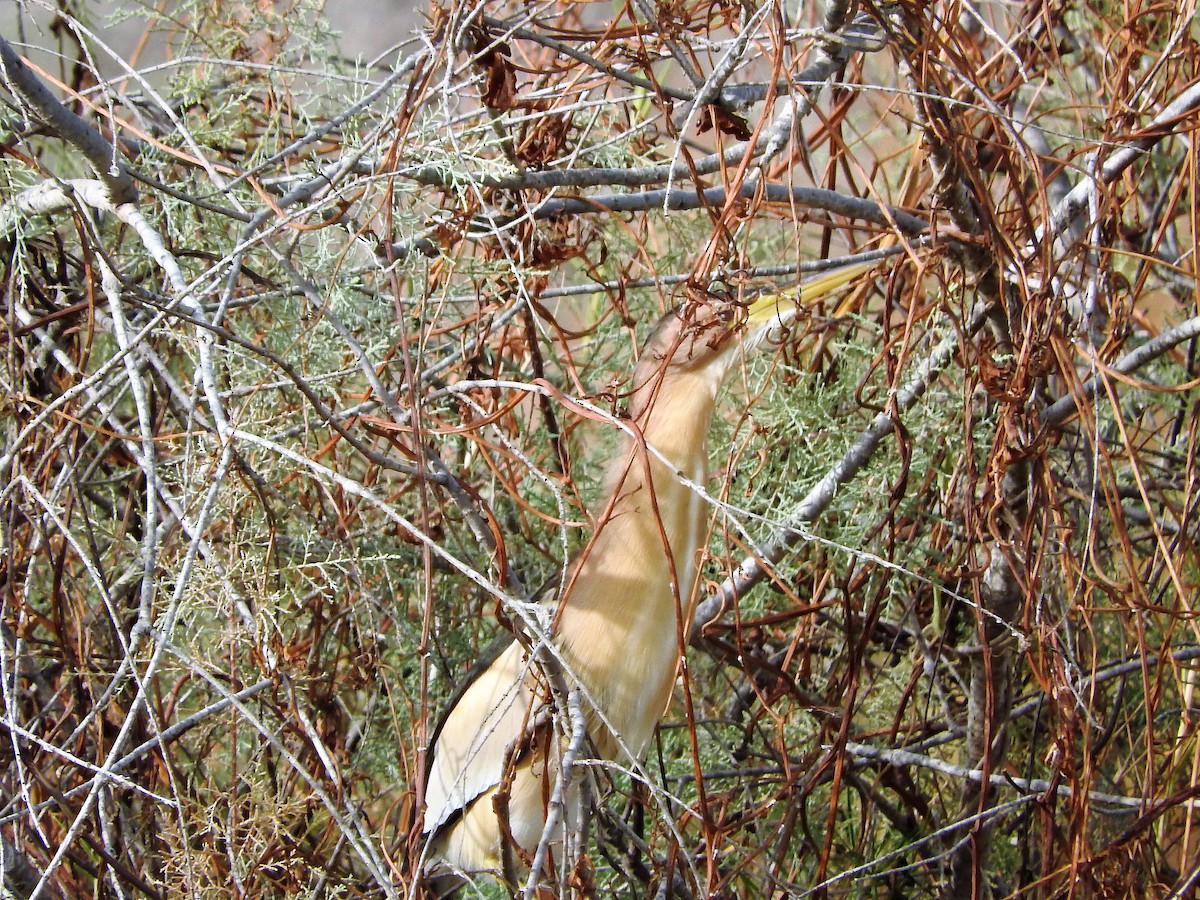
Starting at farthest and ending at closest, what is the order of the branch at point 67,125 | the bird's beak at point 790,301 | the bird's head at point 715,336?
the bird's beak at point 790,301
the bird's head at point 715,336
the branch at point 67,125

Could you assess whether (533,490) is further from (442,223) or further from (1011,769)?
(1011,769)

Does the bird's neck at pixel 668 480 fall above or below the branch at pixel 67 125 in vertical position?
below

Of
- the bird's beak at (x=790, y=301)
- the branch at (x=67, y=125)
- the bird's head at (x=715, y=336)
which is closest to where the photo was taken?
the branch at (x=67, y=125)

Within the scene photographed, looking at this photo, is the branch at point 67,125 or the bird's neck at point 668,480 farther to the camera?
the bird's neck at point 668,480

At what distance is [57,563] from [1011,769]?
1.23 m

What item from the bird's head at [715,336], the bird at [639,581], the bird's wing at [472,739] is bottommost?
the bird's wing at [472,739]

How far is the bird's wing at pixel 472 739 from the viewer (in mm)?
1384

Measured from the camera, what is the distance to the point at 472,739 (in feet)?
4.44

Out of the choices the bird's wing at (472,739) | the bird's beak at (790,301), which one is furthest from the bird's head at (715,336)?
the bird's wing at (472,739)

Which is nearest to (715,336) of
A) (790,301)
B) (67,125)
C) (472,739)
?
(790,301)

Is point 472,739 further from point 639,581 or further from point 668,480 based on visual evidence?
point 668,480

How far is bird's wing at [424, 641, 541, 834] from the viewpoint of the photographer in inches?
54.5

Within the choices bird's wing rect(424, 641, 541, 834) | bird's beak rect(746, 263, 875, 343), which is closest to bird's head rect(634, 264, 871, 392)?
bird's beak rect(746, 263, 875, 343)

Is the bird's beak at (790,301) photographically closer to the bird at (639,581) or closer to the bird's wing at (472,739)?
the bird at (639,581)
